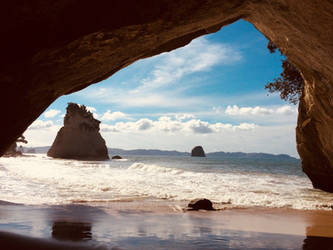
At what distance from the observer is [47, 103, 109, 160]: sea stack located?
5066 cm

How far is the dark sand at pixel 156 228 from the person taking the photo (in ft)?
12.3

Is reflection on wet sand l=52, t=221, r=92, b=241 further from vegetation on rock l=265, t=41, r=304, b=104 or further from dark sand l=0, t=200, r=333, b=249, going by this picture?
vegetation on rock l=265, t=41, r=304, b=104

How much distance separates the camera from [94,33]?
450cm

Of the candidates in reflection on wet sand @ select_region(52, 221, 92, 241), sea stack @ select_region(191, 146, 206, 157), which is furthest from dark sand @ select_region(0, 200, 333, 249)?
sea stack @ select_region(191, 146, 206, 157)

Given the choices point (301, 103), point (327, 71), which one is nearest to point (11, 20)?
point (327, 71)

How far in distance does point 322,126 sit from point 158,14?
7.83 metres

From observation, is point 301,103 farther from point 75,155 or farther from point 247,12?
point 75,155

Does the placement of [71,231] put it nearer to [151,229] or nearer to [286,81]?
[151,229]

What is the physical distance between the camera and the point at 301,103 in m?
11.7

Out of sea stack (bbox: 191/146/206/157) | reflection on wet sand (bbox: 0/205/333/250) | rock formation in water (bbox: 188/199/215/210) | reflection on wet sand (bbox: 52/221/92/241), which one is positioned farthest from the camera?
sea stack (bbox: 191/146/206/157)

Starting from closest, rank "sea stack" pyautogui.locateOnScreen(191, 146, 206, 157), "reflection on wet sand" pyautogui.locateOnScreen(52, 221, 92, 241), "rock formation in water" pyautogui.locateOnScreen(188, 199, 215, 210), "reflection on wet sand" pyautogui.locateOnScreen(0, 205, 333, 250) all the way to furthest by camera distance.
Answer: "reflection on wet sand" pyautogui.locateOnScreen(0, 205, 333, 250)
"reflection on wet sand" pyautogui.locateOnScreen(52, 221, 92, 241)
"rock formation in water" pyautogui.locateOnScreen(188, 199, 215, 210)
"sea stack" pyautogui.locateOnScreen(191, 146, 206, 157)

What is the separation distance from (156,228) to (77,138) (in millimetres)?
49739

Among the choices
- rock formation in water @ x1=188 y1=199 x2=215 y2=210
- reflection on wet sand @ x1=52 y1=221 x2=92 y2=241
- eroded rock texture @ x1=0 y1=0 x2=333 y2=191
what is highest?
eroded rock texture @ x1=0 y1=0 x2=333 y2=191

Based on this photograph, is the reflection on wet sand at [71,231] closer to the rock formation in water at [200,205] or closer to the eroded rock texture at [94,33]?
the eroded rock texture at [94,33]
